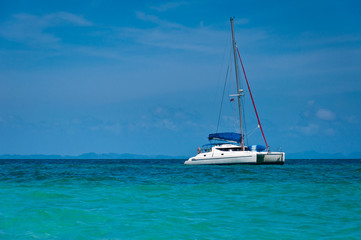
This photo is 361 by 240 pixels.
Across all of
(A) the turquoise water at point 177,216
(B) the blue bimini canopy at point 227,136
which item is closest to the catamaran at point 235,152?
(B) the blue bimini canopy at point 227,136

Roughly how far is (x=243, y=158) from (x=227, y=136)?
6207mm

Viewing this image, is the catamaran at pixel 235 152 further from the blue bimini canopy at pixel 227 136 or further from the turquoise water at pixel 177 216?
the turquoise water at pixel 177 216

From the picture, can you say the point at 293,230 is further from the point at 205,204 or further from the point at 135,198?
the point at 135,198

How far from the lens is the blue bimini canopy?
1877 inches

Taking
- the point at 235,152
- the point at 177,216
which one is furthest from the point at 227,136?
the point at 177,216

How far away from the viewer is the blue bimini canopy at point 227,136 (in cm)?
4769

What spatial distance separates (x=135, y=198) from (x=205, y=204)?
9.77ft

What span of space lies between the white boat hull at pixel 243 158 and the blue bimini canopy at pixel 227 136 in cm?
431

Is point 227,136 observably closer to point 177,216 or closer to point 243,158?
point 243,158

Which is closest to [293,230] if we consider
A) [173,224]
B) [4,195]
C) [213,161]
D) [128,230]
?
[173,224]

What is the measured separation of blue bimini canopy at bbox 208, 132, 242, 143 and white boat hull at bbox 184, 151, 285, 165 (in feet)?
14.2

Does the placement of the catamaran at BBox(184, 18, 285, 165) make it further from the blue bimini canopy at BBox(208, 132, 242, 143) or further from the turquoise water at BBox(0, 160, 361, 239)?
the turquoise water at BBox(0, 160, 361, 239)

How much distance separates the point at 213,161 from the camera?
45.3 m

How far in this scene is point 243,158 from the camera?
1697 inches
